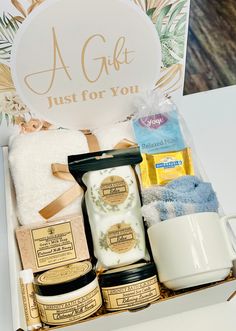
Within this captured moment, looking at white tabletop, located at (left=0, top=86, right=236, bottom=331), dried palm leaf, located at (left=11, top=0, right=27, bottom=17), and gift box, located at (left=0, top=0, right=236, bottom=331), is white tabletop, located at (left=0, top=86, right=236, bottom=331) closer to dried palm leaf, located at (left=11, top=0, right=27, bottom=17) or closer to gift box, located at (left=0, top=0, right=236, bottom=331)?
gift box, located at (left=0, top=0, right=236, bottom=331)

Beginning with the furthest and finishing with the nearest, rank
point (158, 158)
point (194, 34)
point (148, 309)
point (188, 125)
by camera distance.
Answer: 1. point (194, 34)
2. point (188, 125)
3. point (158, 158)
4. point (148, 309)

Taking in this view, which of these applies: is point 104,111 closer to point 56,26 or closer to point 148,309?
point 56,26

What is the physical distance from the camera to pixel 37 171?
Answer: 83 cm

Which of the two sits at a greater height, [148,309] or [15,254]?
[15,254]

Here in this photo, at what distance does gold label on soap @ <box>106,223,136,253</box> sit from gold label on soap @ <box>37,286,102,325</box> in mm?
95

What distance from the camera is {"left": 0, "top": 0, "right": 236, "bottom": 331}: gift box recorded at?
29.5 inches

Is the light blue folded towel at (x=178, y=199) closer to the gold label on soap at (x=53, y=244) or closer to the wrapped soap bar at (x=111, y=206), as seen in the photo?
Result: the wrapped soap bar at (x=111, y=206)

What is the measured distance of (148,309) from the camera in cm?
74

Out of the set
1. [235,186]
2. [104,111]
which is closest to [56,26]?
[104,111]

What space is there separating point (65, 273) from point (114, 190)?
161 mm

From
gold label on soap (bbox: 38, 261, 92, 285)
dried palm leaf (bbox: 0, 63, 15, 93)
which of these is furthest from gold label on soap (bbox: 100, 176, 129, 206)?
dried palm leaf (bbox: 0, 63, 15, 93)

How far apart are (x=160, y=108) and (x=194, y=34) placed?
733 mm

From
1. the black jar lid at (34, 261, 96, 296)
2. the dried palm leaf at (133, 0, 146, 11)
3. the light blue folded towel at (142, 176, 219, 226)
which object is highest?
the dried palm leaf at (133, 0, 146, 11)

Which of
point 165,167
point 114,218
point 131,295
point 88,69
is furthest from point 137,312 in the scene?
point 88,69
